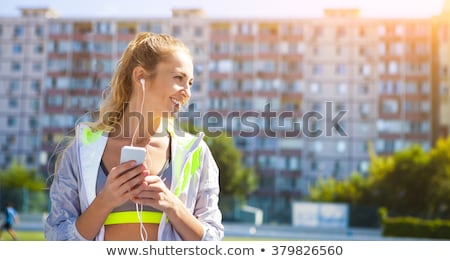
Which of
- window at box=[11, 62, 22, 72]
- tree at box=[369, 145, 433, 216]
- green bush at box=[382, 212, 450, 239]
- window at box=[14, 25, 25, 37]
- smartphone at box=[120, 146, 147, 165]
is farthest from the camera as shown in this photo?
window at box=[11, 62, 22, 72]

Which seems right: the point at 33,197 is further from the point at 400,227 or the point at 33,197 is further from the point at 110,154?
the point at 110,154

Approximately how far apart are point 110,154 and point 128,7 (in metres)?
1.70

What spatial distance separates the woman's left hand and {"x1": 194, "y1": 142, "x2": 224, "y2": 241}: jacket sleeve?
86mm

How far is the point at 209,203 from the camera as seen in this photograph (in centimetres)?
140

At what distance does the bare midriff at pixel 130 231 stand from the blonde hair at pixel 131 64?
0.18 meters

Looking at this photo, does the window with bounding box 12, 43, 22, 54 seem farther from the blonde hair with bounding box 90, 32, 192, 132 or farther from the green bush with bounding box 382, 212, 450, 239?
the blonde hair with bounding box 90, 32, 192, 132

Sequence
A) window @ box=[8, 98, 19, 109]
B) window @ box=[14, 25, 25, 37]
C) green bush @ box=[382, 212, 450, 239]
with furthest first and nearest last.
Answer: window @ box=[8, 98, 19, 109] → window @ box=[14, 25, 25, 37] → green bush @ box=[382, 212, 450, 239]

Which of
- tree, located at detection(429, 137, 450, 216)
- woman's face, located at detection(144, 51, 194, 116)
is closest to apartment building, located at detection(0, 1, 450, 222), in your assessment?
tree, located at detection(429, 137, 450, 216)

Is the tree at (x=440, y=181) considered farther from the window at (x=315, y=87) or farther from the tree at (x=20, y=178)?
the tree at (x=20, y=178)

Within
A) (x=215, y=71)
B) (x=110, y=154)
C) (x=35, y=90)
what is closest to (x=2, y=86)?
(x=35, y=90)

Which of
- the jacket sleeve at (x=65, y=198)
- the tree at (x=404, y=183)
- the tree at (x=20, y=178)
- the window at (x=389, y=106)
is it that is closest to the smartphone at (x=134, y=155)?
the jacket sleeve at (x=65, y=198)

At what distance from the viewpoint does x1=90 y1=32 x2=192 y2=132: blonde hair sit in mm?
1417

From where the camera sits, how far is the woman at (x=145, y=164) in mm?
1347

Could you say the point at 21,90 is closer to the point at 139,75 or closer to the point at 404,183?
the point at 404,183
